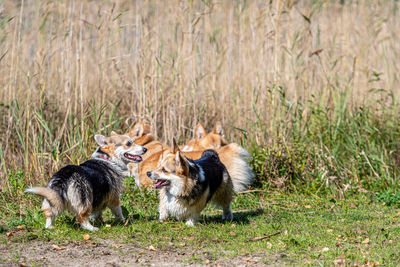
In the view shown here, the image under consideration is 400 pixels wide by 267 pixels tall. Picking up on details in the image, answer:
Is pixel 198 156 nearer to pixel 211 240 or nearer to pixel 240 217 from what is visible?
pixel 240 217

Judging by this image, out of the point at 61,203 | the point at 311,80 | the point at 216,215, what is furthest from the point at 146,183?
the point at 311,80

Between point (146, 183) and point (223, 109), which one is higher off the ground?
point (223, 109)

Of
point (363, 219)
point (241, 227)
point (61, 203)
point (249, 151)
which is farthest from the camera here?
point (249, 151)

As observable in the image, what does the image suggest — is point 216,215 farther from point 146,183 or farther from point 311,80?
point 311,80

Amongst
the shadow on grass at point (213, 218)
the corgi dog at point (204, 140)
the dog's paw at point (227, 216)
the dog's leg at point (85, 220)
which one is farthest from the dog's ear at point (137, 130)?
the dog's leg at point (85, 220)

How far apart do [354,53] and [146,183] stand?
15.4 feet

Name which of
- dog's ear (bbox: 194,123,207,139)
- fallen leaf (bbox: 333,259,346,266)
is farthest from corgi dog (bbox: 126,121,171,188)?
fallen leaf (bbox: 333,259,346,266)

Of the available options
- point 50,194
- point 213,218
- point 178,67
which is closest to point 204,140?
point 178,67

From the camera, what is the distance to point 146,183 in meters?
7.30

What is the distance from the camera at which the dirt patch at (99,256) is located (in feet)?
13.6

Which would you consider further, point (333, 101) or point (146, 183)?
point (333, 101)

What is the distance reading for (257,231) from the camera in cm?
522

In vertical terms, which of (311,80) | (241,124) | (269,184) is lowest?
(269,184)

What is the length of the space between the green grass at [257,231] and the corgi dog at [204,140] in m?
1.37
